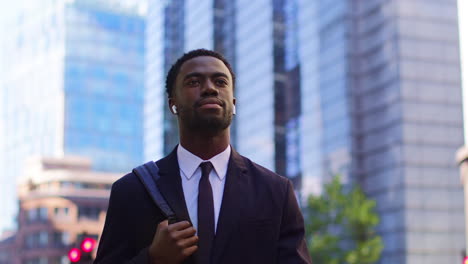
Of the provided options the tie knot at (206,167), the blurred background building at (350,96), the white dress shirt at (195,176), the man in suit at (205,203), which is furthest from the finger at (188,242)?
the blurred background building at (350,96)

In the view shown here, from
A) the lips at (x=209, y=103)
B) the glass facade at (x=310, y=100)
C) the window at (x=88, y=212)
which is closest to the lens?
the lips at (x=209, y=103)

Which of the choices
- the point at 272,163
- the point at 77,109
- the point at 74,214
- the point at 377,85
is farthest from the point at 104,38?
the point at 377,85

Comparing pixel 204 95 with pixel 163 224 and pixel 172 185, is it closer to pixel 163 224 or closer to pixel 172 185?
pixel 172 185

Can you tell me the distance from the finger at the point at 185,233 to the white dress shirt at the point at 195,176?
200 mm

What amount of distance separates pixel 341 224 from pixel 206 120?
40.9 meters

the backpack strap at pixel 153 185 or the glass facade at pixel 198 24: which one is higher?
the glass facade at pixel 198 24

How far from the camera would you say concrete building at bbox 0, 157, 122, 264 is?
101375 millimetres

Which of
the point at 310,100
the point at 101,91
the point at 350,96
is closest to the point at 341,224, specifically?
the point at 350,96

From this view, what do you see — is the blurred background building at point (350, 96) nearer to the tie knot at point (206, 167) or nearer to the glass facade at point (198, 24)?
the glass facade at point (198, 24)

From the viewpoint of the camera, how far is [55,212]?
102562 millimetres

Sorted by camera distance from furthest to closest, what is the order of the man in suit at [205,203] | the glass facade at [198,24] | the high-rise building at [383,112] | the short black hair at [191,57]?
the glass facade at [198,24]
the high-rise building at [383,112]
the short black hair at [191,57]
the man in suit at [205,203]

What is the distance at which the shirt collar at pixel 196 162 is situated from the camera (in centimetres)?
380

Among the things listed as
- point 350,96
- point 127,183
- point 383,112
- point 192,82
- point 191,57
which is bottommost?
point 127,183

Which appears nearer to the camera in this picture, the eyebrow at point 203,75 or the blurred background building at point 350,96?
the eyebrow at point 203,75
